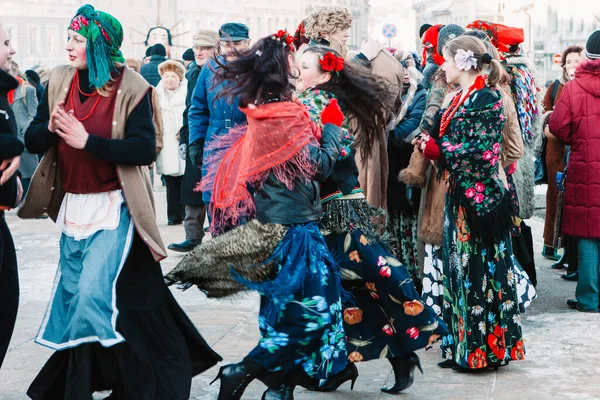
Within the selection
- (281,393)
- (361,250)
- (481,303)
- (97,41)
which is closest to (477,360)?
(481,303)

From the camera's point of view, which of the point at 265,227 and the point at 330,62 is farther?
the point at 330,62

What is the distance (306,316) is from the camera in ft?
15.4

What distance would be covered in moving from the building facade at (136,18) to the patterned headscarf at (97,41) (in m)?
58.2

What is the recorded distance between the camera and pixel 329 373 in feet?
15.8

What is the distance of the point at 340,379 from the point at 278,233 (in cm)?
95

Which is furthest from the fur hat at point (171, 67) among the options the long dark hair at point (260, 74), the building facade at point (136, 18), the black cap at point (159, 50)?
the building facade at point (136, 18)

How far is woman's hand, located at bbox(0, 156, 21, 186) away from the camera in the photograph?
471 cm

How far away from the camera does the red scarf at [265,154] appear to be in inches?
183

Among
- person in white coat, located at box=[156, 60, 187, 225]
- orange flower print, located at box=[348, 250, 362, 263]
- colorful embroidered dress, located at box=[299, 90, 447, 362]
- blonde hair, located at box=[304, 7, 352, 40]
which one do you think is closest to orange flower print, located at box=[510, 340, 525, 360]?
colorful embroidered dress, located at box=[299, 90, 447, 362]

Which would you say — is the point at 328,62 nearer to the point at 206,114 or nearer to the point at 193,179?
the point at 206,114

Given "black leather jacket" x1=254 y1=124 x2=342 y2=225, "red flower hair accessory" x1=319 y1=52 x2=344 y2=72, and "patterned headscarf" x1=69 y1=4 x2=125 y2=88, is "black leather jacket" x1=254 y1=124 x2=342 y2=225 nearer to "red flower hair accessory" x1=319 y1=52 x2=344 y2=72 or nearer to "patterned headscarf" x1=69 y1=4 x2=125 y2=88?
"red flower hair accessory" x1=319 y1=52 x2=344 y2=72

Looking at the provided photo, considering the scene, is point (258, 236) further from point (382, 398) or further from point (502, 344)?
point (502, 344)

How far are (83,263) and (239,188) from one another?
75 centimetres

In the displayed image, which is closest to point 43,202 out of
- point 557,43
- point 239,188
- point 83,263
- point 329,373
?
point 83,263
